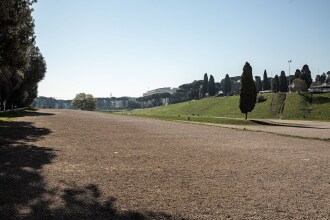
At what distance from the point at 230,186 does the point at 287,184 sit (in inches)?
73.8

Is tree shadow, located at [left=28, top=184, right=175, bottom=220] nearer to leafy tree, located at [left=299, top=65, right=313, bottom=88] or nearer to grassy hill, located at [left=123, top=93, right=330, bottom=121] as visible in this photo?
grassy hill, located at [left=123, top=93, right=330, bottom=121]

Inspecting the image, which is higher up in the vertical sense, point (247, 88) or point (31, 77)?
point (31, 77)

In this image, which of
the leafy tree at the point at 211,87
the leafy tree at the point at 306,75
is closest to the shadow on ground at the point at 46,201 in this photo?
the leafy tree at the point at 306,75

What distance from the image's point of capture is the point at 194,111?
485ft

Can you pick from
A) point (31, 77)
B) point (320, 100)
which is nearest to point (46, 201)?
point (31, 77)

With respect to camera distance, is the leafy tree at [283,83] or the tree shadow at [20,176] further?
the leafy tree at [283,83]

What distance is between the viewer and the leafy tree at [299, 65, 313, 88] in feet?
486

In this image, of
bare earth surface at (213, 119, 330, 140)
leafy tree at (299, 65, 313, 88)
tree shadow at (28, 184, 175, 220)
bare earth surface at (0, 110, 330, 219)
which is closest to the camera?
tree shadow at (28, 184, 175, 220)

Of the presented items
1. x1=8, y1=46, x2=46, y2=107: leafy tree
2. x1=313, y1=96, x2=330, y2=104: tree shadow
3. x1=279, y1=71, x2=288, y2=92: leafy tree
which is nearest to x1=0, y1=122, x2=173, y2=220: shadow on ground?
x1=8, y1=46, x2=46, y2=107: leafy tree

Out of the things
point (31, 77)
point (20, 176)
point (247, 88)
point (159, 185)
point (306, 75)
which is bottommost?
point (159, 185)

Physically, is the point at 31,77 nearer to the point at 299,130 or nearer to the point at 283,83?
the point at 299,130

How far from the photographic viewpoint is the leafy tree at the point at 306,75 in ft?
486

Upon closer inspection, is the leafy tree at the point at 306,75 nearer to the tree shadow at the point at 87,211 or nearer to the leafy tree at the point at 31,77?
the leafy tree at the point at 31,77

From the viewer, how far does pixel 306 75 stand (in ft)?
492
